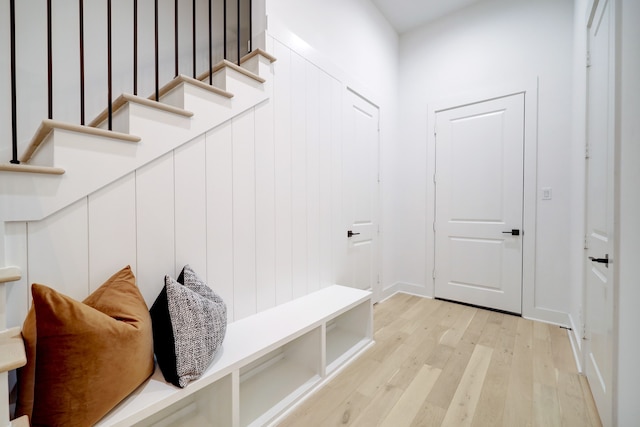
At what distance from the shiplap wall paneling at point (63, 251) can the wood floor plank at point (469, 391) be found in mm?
1805

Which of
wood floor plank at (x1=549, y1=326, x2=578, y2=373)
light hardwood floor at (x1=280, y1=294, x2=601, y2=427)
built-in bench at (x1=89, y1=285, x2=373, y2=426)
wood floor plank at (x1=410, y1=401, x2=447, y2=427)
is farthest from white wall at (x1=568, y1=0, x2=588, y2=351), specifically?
built-in bench at (x1=89, y1=285, x2=373, y2=426)

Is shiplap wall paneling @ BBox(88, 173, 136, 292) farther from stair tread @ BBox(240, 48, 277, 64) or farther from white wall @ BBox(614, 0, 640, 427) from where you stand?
white wall @ BBox(614, 0, 640, 427)

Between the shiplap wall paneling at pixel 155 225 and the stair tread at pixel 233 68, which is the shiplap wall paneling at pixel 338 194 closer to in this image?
the stair tread at pixel 233 68

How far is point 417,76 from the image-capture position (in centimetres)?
341

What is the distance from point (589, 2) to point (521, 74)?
3.39ft

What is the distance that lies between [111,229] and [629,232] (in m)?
2.12

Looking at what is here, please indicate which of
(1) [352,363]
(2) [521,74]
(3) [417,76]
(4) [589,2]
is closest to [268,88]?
(1) [352,363]

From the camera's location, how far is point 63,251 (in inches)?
42.9

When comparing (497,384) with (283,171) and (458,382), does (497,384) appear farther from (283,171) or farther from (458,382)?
(283,171)

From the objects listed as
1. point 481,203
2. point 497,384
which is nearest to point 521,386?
point 497,384

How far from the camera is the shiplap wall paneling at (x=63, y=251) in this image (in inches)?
40.6

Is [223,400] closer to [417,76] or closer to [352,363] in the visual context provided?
[352,363]

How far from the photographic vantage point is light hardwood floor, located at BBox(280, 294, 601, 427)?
1459 millimetres

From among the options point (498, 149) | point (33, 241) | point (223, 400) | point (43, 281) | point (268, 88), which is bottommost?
point (223, 400)
